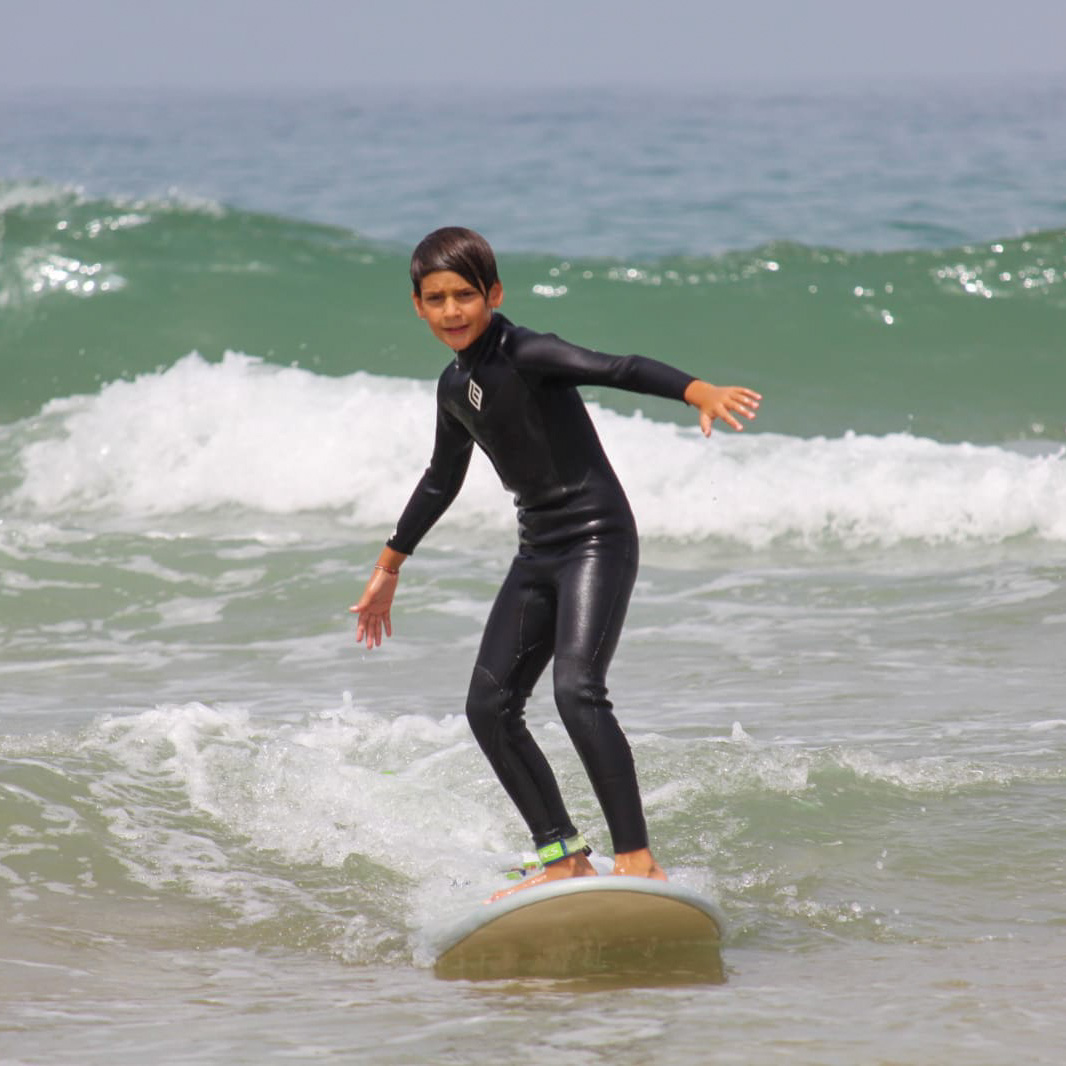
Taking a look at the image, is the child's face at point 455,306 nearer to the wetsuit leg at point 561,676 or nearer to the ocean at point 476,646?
the wetsuit leg at point 561,676

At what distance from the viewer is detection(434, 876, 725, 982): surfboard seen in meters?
3.88

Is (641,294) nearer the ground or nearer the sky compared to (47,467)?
nearer the sky

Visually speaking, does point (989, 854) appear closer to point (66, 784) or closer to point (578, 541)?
point (578, 541)

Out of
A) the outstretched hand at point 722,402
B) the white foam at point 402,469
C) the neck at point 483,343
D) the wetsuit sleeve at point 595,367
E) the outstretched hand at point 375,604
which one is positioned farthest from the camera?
the white foam at point 402,469

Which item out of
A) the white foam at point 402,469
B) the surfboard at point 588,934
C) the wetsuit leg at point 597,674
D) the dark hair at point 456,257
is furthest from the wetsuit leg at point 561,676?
the white foam at point 402,469

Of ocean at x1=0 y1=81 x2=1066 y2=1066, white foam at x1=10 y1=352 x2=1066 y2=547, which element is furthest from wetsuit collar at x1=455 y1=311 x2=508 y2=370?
white foam at x1=10 y1=352 x2=1066 y2=547

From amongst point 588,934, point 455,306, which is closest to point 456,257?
point 455,306

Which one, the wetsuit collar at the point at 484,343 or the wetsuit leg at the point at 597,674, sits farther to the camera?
the wetsuit collar at the point at 484,343

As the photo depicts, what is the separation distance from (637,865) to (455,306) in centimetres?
146

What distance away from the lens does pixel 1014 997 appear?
3646 millimetres

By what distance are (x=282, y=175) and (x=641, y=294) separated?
18.0 metres

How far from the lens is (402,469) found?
11.5 m

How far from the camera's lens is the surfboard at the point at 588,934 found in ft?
12.7

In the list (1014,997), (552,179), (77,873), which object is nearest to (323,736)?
(77,873)
